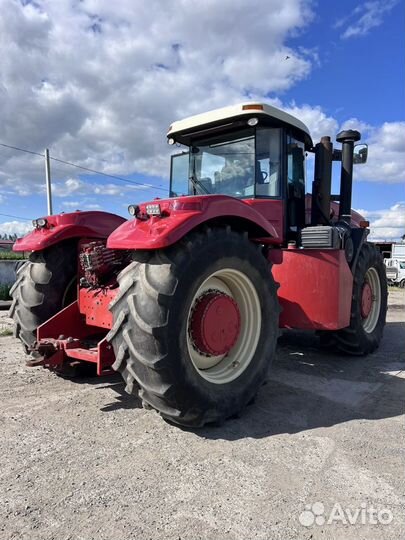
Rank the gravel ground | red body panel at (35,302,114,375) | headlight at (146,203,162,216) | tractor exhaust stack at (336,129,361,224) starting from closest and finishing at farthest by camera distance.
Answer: the gravel ground → headlight at (146,203,162,216) → red body panel at (35,302,114,375) → tractor exhaust stack at (336,129,361,224)

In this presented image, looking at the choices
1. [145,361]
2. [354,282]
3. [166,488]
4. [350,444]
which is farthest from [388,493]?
[354,282]

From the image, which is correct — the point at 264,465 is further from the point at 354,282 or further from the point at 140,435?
the point at 354,282

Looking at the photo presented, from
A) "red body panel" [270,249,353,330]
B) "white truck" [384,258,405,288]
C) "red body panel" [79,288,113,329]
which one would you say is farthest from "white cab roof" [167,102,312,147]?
"white truck" [384,258,405,288]

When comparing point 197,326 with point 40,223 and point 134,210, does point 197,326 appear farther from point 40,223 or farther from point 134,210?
point 40,223

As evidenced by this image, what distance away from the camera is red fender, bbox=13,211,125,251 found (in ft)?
12.7

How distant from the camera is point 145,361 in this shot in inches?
105

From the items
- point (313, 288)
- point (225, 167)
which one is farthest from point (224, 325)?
point (225, 167)

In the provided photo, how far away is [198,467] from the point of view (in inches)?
101

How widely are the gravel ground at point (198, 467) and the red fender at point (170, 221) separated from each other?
1300 mm

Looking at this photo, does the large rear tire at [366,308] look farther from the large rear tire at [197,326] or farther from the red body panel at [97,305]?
the red body panel at [97,305]

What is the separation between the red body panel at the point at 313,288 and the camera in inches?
178

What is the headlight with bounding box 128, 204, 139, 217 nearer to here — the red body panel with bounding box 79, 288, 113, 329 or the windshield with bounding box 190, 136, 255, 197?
the red body panel with bounding box 79, 288, 113, 329

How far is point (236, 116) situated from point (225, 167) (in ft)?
2.03

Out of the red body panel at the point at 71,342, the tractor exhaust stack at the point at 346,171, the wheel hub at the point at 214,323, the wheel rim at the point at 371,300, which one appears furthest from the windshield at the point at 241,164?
the red body panel at the point at 71,342
